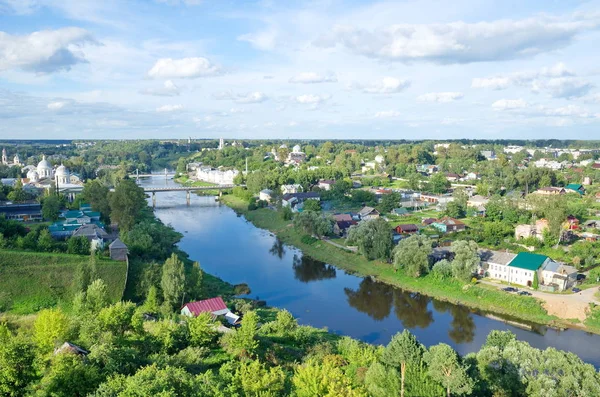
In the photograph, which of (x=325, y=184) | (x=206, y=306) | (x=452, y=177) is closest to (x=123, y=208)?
(x=206, y=306)

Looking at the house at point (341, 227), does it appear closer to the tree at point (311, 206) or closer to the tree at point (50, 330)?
the tree at point (311, 206)

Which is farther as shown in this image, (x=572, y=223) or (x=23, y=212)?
(x=23, y=212)

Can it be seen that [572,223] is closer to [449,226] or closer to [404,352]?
[449,226]

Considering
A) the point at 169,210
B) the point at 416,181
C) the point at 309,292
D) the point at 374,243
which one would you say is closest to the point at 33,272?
the point at 309,292

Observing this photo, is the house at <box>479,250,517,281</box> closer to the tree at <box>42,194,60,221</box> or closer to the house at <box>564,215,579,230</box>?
the house at <box>564,215,579,230</box>

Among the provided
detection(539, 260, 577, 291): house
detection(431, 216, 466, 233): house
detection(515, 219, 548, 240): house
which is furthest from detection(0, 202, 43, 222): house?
detection(515, 219, 548, 240): house

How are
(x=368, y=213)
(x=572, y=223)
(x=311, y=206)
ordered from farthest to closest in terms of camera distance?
(x=311, y=206) → (x=368, y=213) → (x=572, y=223)
